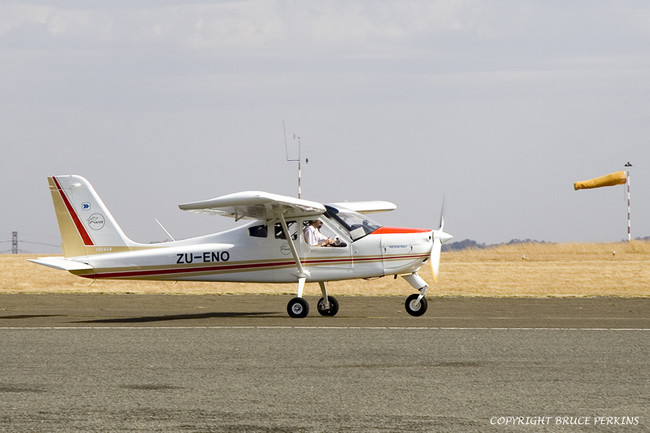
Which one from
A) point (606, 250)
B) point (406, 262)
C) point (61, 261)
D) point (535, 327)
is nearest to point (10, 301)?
point (61, 261)

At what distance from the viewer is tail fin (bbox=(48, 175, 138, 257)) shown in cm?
2061

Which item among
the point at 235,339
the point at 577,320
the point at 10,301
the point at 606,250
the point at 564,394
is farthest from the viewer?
the point at 606,250

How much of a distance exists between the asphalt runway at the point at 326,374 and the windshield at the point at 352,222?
210cm

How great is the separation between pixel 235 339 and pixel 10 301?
13.3 meters

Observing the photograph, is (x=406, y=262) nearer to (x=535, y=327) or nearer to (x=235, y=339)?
(x=535, y=327)

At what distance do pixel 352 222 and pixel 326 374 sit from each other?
10.1 meters

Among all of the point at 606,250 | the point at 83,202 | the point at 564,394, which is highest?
the point at 83,202

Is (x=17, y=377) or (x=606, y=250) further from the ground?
(x=17, y=377)

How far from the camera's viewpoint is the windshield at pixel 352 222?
20062mm

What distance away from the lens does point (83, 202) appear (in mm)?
20797

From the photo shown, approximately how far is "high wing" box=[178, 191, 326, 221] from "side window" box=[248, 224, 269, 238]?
0.20m

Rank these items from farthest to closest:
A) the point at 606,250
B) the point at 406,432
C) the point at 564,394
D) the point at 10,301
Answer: the point at 606,250 < the point at 10,301 < the point at 564,394 < the point at 406,432

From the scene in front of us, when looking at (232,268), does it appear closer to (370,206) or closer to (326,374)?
(370,206)

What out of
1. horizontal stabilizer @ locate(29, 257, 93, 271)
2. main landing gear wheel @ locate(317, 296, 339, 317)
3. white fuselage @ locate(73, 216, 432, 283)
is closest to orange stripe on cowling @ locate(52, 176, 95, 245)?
white fuselage @ locate(73, 216, 432, 283)
